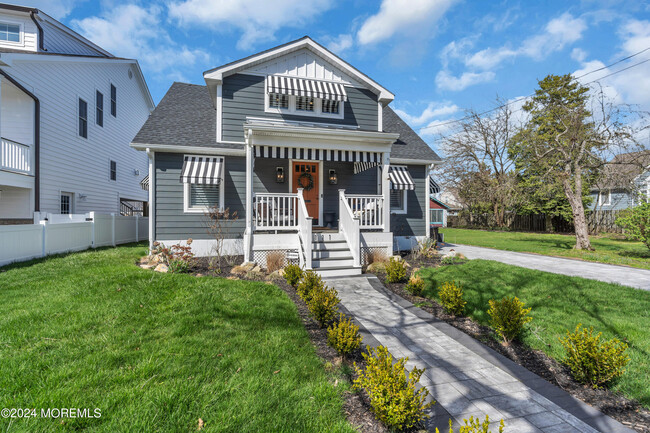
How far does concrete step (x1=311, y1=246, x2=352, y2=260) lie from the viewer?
300 inches

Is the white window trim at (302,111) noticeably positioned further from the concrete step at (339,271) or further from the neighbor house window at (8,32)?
the neighbor house window at (8,32)

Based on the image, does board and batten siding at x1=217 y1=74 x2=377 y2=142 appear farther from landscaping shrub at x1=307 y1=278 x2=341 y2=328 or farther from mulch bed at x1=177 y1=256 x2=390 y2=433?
landscaping shrub at x1=307 y1=278 x2=341 y2=328

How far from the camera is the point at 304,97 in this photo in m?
10.1

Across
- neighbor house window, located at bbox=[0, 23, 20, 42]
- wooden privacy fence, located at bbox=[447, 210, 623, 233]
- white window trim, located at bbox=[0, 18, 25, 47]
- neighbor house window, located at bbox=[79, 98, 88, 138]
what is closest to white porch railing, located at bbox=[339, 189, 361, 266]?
neighbor house window, located at bbox=[79, 98, 88, 138]

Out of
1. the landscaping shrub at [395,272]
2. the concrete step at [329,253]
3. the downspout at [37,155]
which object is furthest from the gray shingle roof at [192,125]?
the landscaping shrub at [395,272]

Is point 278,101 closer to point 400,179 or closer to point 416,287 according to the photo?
point 400,179

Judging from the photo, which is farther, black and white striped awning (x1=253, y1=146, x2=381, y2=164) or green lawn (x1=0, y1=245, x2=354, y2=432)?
black and white striped awning (x1=253, y1=146, x2=381, y2=164)

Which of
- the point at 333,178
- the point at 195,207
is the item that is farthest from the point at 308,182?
the point at 195,207

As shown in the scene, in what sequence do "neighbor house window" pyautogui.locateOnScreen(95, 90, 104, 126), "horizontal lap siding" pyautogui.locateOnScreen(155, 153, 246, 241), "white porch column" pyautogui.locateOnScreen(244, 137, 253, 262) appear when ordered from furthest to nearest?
1. "neighbor house window" pyautogui.locateOnScreen(95, 90, 104, 126)
2. "horizontal lap siding" pyautogui.locateOnScreen(155, 153, 246, 241)
3. "white porch column" pyautogui.locateOnScreen(244, 137, 253, 262)

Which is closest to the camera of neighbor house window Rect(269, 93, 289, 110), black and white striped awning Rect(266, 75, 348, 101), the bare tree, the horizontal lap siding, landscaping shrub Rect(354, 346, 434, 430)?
landscaping shrub Rect(354, 346, 434, 430)

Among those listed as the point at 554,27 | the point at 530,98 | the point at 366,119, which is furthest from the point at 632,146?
the point at 530,98

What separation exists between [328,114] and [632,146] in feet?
35.2

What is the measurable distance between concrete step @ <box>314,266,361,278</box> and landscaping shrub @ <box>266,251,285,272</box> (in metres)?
0.97

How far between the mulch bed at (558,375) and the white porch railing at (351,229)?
286 cm
